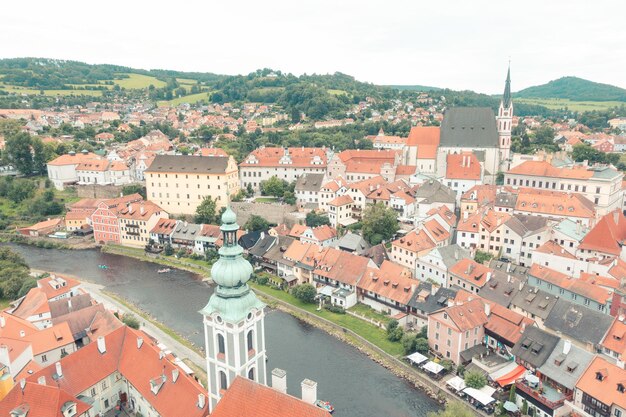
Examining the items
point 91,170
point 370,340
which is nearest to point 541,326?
point 370,340

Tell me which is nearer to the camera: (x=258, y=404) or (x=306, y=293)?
(x=258, y=404)

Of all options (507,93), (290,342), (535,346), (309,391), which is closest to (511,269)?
(535,346)

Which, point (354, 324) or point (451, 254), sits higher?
point (451, 254)

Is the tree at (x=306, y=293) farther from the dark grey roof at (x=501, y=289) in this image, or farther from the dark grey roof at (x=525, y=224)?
A: the dark grey roof at (x=525, y=224)

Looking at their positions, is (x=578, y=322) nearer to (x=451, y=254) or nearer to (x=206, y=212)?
(x=451, y=254)

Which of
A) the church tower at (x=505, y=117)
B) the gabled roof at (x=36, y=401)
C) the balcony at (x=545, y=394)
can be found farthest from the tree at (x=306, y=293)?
the church tower at (x=505, y=117)

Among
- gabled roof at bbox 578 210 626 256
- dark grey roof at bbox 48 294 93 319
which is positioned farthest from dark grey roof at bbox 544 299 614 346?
dark grey roof at bbox 48 294 93 319

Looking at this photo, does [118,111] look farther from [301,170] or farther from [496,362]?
[496,362]

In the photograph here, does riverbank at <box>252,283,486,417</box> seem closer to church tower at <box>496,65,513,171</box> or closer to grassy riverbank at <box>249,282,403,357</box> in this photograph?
grassy riverbank at <box>249,282,403,357</box>
